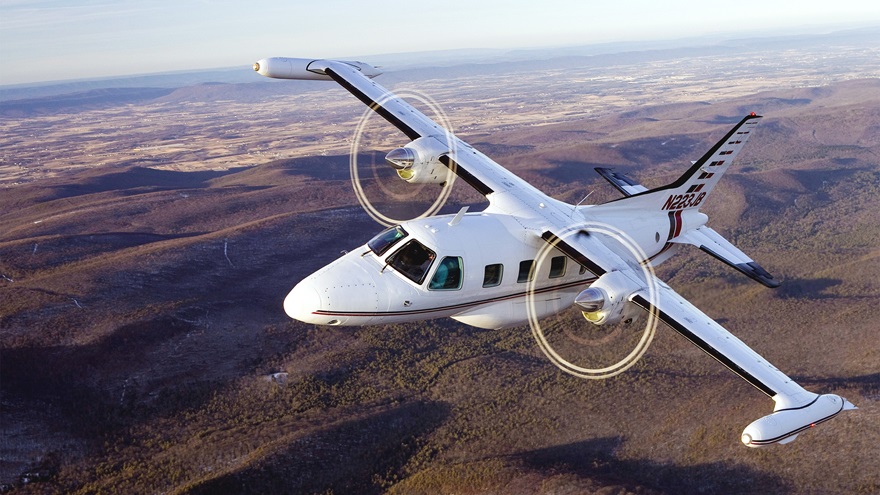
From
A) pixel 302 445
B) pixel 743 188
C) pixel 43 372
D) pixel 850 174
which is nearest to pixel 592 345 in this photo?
pixel 302 445

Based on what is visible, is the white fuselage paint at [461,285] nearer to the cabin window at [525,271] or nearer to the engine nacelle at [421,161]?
the cabin window at [525,271]

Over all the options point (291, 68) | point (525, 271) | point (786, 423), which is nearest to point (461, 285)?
point (525, 271)

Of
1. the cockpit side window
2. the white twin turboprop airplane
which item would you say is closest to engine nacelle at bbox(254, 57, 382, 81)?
the white twin turboprop airplane

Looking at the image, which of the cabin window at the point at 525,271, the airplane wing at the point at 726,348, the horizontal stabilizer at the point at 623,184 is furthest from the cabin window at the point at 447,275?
the horizontal stabilizer at the point at 623,184

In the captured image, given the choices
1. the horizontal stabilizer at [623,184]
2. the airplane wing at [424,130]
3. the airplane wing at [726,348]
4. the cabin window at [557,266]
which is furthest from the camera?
the horizontal stabilizer at [623,184]

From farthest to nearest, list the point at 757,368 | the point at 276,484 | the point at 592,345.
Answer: the point at 592,345 → the point at 276,484 → the point at 757,368

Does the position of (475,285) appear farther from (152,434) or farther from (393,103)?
(152,434)

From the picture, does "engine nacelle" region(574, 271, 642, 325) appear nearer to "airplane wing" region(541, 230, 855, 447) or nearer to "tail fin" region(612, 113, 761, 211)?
"airplane wing" region(541, 230, 855, 447)
